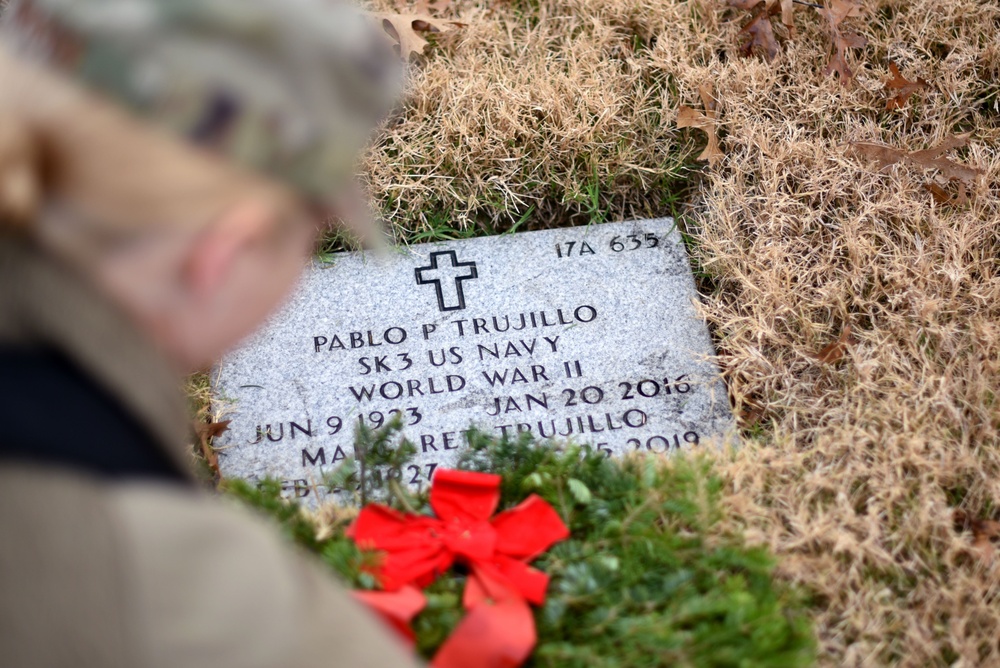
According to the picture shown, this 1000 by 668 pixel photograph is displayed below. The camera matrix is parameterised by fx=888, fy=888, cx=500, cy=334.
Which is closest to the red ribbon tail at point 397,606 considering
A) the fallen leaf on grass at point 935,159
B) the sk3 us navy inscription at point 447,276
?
the sk3 us navy inscription at point 447,276

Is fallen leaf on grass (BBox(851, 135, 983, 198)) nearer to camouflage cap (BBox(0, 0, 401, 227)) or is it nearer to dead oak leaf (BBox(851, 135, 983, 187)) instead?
dead oak leaf (BBox(851, 135, 983, 187))

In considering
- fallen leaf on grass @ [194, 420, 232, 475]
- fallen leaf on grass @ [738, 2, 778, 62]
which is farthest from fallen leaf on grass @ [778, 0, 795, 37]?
fallen leaf on grass @ [194, 420, 232, 475]

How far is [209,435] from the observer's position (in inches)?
87.8

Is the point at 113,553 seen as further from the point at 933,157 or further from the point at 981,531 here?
the point at 933,157

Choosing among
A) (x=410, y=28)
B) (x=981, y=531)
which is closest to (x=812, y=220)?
(x=981, y=531)

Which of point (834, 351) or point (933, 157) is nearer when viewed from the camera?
point (834, 351)

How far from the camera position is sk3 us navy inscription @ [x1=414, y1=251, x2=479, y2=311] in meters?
2.47

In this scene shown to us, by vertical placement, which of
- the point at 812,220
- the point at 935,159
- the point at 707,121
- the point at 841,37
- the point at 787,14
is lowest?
the point at 812,220

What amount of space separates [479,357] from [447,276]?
0.30m

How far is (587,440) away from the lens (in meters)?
2.21

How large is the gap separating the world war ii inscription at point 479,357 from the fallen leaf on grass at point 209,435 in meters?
0.02

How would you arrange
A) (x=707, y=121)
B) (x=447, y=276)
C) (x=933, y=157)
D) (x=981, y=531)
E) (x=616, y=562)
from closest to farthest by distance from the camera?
1. (x=616, y=562)
2. (x=981, y=531)
3. (x=447, y=276)
4. (x=933, y=157)
5. (x=707, y=121)

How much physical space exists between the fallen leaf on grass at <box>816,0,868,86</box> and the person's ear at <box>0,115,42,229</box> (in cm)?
261

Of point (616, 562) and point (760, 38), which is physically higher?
point (760, 38)
